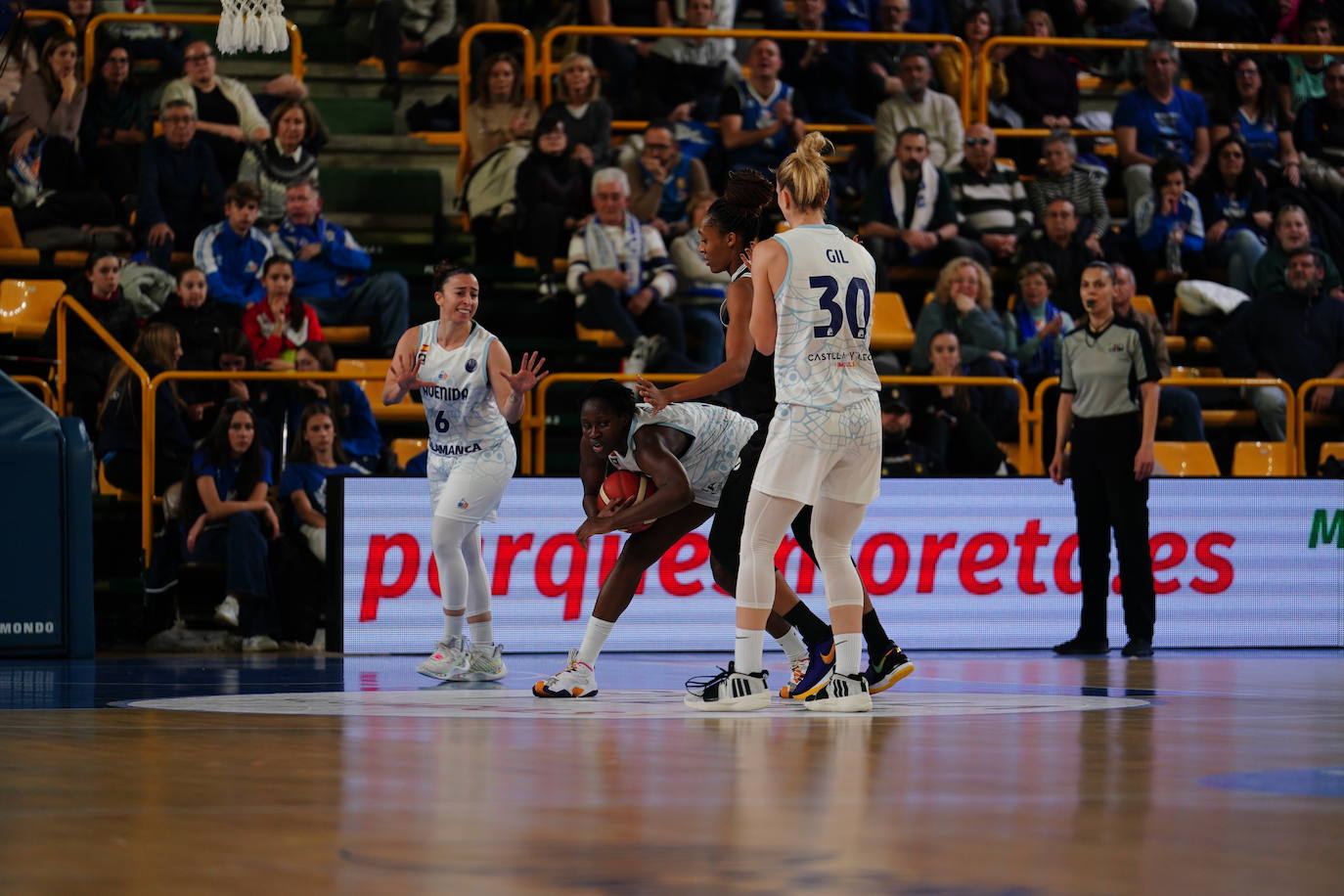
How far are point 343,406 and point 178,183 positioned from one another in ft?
8.88

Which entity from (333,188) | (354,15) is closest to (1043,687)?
(333,188)

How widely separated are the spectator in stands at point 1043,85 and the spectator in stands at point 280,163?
6.73 m

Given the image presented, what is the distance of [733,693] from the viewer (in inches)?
300

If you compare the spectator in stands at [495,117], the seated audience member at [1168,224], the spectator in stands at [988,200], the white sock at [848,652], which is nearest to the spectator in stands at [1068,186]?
the spectator in stands at [988,200]

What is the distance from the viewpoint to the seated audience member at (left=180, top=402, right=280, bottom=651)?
12273mm

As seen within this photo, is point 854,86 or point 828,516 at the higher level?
point 854,86

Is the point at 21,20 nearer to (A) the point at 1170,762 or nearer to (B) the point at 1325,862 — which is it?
(A) the point at 1170,762

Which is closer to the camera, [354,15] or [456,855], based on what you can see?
[456,855]

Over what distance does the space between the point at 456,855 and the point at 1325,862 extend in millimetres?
1681

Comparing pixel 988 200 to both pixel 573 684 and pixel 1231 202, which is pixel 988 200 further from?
pixel 573 684

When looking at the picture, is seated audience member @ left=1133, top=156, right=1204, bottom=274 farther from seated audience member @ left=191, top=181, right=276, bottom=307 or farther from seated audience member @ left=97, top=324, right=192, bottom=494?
seated audience member @ left=97, top=324, right=192, bottom=494

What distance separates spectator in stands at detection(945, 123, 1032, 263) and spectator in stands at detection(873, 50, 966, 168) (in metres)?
0.23

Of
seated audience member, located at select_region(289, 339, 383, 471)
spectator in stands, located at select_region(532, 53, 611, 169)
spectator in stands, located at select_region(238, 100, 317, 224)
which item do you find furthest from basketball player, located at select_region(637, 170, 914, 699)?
spectator in stands, located at select_region(532, 53, 611, 169)

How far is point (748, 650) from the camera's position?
7602 mm
